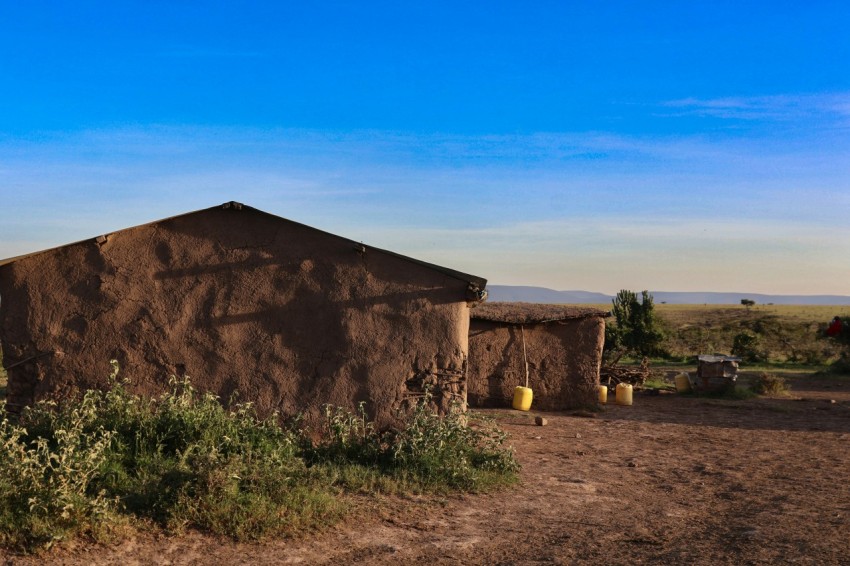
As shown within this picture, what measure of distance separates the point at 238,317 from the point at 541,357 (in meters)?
6.91

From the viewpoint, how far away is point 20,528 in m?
6.22

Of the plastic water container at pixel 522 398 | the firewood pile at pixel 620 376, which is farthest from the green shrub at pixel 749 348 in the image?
the plastic water container at pixel 522 398

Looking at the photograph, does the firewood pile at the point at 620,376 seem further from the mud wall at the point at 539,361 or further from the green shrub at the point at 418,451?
the green shrub at the point at 418,451

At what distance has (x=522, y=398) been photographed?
47.1ft

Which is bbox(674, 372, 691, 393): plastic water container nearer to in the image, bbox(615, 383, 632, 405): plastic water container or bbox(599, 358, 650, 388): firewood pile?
bbox(599, 358, 650, 388): firewood pile

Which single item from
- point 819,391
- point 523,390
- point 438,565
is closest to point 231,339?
point 438,565

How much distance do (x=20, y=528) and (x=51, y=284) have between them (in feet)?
13.0

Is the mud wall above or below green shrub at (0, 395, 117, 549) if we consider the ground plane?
above

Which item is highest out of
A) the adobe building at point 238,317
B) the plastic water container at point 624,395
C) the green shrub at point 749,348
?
the adobe building at point 238,317

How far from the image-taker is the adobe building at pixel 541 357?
14.8m

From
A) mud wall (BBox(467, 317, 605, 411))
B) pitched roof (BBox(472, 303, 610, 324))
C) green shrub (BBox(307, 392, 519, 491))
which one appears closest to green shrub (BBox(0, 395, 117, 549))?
green shrub (BBox(307, 392, 519, 491))

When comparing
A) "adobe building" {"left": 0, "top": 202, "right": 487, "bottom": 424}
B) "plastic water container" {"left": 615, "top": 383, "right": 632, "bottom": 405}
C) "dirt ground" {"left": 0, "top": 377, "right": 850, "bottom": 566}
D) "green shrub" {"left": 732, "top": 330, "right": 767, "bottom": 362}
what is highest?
"adobe building" {"left": 0, "top": 202, "right": 487, "bottom": 424}

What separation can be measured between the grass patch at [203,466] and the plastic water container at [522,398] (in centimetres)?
397

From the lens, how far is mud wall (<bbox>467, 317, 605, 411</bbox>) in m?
14.8
